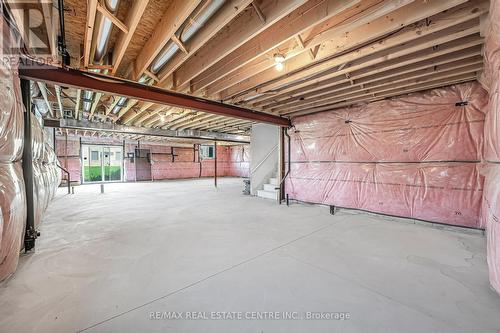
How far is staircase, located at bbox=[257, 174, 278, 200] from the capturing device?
6.06 metres

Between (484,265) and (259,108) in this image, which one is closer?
(484,265)

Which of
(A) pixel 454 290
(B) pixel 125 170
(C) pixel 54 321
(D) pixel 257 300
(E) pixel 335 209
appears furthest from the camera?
(B) pixel 125 170

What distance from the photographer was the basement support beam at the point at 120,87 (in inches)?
94.3

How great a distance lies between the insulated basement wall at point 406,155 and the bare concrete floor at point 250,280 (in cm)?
55

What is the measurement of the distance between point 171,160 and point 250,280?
38.9 feet

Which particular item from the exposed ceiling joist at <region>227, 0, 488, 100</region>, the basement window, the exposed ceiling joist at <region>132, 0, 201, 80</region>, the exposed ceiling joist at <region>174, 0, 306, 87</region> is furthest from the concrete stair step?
the basement window

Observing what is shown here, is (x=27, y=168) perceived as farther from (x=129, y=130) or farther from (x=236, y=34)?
(x=129, y=130)

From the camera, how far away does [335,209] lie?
4.61 metres

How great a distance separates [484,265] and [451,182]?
1626 mm

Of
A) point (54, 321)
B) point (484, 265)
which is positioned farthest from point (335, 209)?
point (54, 321)

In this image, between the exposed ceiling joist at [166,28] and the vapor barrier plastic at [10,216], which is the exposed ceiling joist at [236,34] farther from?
the vapor barrier plastic at [10,216]

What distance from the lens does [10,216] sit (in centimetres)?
175

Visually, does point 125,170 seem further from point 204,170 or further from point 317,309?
point 317,309

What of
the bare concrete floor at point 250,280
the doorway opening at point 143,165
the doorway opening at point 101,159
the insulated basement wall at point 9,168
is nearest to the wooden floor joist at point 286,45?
the insulated basement wall at point 9,168
